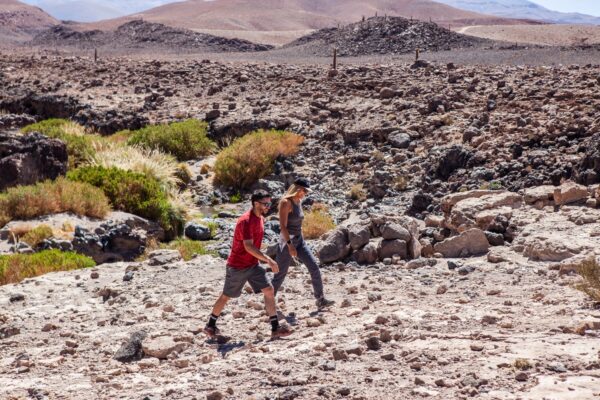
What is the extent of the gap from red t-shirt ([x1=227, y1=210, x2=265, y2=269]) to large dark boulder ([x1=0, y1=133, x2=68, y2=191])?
975 centimetres

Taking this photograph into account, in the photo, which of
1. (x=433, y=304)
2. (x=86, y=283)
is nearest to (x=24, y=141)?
(x=86, y=283)

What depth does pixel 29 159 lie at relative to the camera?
1576 cm

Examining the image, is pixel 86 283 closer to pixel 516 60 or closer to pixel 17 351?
pixel 17 351

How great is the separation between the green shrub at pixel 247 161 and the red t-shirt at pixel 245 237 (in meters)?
11.4

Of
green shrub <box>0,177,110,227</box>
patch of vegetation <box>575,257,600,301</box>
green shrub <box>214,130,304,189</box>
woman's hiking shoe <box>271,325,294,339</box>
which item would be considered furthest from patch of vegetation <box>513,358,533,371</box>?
green shrub <box>214,130,304,189</box>

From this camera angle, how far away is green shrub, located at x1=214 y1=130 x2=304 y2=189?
1872 centimetres

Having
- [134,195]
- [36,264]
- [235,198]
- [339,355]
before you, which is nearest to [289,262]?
[339,355]

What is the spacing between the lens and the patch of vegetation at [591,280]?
6884mm

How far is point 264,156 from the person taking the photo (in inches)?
745

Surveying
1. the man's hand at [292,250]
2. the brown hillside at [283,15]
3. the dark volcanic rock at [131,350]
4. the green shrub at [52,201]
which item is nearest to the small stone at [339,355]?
the man's hand at [292,250]

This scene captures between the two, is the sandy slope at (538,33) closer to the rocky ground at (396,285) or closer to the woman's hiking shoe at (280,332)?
the rocky ground at (396,285)

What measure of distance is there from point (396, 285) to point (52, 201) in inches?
312

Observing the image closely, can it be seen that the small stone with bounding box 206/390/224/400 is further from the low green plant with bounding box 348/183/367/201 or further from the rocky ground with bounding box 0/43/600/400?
the low green plant with bounding box 348/183/367/201

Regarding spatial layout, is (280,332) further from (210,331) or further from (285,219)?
(285,219)
